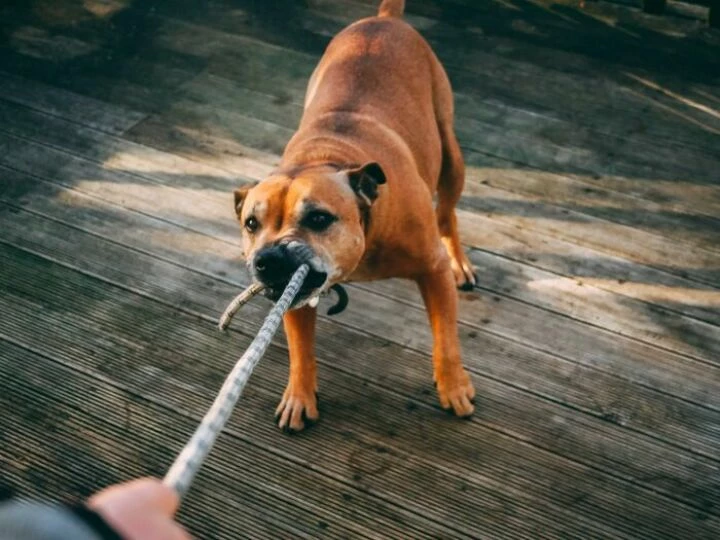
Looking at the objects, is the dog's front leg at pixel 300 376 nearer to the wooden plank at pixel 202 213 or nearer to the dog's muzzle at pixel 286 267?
the dog's muzzle at pixel 286 267

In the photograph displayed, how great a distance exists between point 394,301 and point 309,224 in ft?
3.42

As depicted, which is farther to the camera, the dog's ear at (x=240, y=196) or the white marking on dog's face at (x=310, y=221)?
the dog's ear at (x=240, y=196)

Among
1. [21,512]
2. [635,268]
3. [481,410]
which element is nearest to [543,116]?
[635,268]

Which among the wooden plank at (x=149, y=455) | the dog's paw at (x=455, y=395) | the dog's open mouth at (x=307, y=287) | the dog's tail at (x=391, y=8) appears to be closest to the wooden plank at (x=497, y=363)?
the dog's paw at (x=455, y=395)

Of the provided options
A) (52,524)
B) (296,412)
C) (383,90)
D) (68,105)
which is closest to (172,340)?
(296,412)

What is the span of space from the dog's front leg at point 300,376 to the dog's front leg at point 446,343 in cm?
42

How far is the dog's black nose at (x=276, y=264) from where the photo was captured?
2160mm

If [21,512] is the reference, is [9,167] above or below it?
below

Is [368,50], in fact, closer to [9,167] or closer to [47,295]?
[47,295]

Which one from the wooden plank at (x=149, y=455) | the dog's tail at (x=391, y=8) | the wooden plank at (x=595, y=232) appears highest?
the dog's tail at (x=391, y=8)

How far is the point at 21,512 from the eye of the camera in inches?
24.7

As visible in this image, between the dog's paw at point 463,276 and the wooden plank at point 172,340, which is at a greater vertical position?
the dog's paw at point 463,276

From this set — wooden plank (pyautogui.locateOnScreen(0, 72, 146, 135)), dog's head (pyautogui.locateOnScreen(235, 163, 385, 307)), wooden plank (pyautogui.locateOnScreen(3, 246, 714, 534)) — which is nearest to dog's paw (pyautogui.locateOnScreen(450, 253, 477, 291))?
wooden plank (pyautogui.locateOnScreen(3, 246, 714, 534))

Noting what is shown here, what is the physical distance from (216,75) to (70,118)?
971 millimetres
